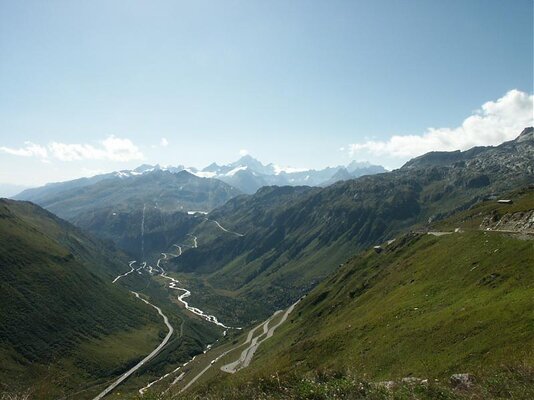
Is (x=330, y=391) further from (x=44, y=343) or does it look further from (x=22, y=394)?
(x=44, y=343)

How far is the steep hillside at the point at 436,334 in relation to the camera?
26.3 m

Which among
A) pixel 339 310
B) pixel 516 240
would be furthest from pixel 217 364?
pixel 516 240

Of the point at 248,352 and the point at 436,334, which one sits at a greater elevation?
the point at 436,334

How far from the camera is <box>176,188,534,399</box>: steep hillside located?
26297 millimetres

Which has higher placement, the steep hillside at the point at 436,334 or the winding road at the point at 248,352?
the steep hillside at the point at 436,334

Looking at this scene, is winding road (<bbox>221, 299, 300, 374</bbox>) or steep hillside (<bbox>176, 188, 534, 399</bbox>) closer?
steep hillside (<bbox>176, 188, 534, 399</bbox>)

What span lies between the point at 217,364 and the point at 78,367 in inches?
2841

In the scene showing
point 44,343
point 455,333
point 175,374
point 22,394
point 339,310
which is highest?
point 22,394

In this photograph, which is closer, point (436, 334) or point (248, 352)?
point (436, 334)

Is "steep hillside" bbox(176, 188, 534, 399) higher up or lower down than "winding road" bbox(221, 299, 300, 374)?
higher up

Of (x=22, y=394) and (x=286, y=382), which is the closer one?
(x=22, y=394)

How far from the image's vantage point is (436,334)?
54906 mm

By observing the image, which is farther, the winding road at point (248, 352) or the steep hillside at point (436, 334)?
the winding road at point (248, 352)

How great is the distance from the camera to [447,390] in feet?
83.0
